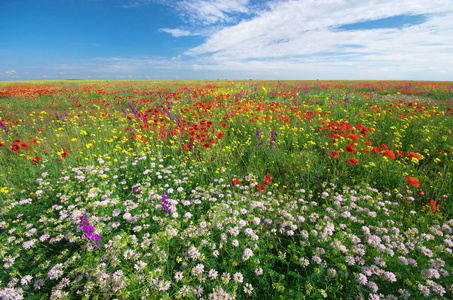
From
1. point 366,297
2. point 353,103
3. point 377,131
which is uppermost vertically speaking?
point 353,103

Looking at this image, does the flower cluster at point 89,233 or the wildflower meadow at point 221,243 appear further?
the flower cluster at point 89,233

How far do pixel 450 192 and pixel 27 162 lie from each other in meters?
7.74

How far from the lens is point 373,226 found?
6.92 ft

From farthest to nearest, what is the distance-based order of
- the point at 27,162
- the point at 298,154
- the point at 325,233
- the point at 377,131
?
1. the point at 377,131
2. the point at 298,154
3. the point at 27,162
4. the point at 325,233

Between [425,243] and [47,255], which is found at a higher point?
[425,243]

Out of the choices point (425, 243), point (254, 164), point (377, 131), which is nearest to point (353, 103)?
point (377, 131)

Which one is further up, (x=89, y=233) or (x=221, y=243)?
(x=89, y=233)

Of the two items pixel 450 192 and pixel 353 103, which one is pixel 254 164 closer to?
pixel 450 192

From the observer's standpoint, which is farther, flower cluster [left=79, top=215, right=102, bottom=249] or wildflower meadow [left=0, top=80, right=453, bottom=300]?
flower cluster [left=79, top=215, right=102, bottom=249]

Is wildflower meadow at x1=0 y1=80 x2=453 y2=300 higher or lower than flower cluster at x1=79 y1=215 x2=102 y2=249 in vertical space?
lower

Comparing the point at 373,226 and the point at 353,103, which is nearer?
the point at 373,226

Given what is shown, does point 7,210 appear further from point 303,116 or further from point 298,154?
point 303,116

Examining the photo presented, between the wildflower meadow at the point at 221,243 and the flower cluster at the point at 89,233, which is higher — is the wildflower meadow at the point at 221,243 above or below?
below

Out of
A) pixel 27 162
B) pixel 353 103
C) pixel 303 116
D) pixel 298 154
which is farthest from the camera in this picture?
pixel 353 103
